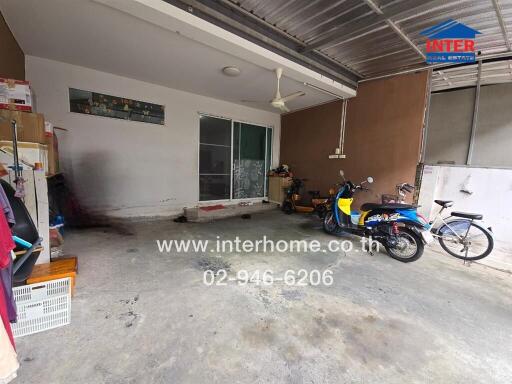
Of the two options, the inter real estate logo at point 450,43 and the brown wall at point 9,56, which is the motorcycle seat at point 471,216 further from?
the brown wall at point 9,56

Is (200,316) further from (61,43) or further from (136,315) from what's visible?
(61,43)

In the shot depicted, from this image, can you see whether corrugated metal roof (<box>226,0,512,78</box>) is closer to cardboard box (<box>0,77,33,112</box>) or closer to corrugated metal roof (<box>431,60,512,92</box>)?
corrugated metal roof (<box>431,60,512,92</box>)

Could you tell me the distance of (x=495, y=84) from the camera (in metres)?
4.06

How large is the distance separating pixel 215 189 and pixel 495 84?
6.03 meters

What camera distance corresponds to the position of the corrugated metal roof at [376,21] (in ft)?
7.09

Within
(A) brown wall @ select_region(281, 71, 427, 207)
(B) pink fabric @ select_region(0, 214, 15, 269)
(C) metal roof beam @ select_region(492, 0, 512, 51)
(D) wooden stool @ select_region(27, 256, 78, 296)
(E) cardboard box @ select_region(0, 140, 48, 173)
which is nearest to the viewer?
(B) pink fabric @ select_region(0, 214, 15, 269)

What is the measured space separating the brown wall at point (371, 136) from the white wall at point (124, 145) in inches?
88.5

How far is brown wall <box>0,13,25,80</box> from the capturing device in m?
2.27

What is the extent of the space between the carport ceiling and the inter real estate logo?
80 mm

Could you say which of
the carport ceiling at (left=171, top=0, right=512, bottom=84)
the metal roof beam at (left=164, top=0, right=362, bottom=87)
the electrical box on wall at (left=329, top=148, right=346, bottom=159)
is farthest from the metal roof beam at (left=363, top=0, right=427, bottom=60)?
the electrical box on wall at (left=329, top=148, right=346, bottom=159)

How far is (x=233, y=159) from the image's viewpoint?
530 centimetres

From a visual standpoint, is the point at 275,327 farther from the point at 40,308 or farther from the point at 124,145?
the point at 124,145

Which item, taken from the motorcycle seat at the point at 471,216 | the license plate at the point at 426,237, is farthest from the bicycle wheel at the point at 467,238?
the license plate at the point at 426,237

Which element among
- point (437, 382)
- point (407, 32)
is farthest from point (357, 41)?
point (437, 382)
